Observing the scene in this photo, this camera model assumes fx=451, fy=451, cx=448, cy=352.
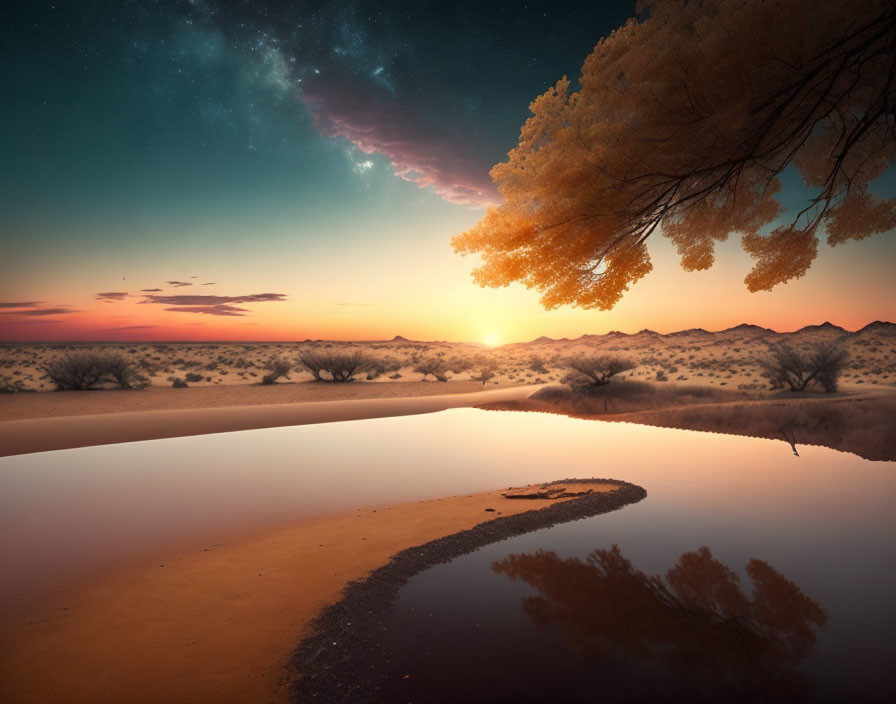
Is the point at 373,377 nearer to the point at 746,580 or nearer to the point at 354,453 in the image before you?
the point at 354,453

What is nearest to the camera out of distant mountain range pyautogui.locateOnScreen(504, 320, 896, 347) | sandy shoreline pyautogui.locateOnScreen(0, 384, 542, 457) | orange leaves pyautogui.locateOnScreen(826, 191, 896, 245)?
orange leaves pyautogui.locateOnScreen(826, 191, 896, 245)

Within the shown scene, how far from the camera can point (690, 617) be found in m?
3.91

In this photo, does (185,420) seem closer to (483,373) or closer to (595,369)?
(595,369)

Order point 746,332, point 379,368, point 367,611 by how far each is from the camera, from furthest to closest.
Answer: point 746,332
point 379,368
point 367,611

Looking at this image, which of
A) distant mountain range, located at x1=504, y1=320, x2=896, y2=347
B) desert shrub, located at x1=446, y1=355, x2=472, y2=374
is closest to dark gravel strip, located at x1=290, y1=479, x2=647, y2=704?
desert shrub, located at x1=446, y1=355, x2=472, y2=374

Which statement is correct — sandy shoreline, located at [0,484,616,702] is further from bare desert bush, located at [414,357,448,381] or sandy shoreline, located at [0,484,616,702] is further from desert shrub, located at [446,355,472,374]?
desert shrub, located at [446,355,472,374]

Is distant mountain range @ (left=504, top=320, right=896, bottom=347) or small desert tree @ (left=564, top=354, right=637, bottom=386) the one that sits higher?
distant mountain range @ (left=504, top=320, right=896, bottom=347)

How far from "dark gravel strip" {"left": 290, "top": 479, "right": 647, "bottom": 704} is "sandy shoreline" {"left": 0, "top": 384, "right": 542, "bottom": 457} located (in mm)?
11566

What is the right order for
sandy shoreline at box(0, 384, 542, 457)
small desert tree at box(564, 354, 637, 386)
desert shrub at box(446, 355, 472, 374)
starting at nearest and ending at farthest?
sandy shoreline at box(0, 384, 542, 457) < small desert tree at box(564, 354, 637, 386) < desert shrub at box(446, 355, 472, 374)

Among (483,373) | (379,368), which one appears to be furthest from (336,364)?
(483,373)

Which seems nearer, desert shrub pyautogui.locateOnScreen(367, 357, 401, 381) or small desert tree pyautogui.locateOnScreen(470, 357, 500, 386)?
desert shrub pyautogui.locateOnScreen(367, 357, 401, 381)

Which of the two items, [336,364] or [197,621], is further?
[336,364]

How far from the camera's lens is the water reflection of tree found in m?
3.30

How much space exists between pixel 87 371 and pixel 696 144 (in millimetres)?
27285
